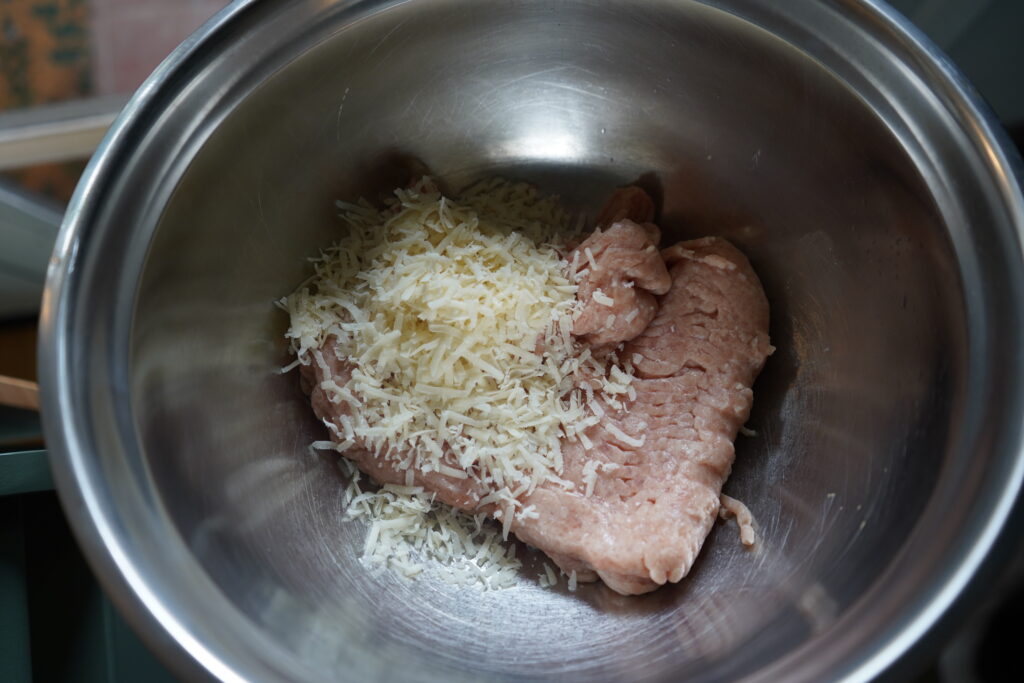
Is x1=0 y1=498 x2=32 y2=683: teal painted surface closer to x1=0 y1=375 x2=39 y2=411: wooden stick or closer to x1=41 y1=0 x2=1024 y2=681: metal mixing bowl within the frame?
x1=0 y1=375 x2=39 y2=411: wooden stick

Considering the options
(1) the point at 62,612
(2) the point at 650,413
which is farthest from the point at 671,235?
(1) the point at 62,612

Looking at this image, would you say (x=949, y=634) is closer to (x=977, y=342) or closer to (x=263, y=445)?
(x=977, y=342)

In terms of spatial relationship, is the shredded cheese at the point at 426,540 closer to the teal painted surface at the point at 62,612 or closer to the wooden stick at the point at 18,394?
the teal painted surface at the point at 62,612

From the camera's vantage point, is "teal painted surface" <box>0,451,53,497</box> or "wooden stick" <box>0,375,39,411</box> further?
"wooden stick" <box>0,375,39,411</box>

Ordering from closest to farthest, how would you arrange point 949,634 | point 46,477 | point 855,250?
point 949,634, point 855,250, point 46,477

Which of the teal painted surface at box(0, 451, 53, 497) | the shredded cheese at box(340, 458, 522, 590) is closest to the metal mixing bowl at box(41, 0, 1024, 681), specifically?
the shredded cheese at box(340, 458, 522, 590)

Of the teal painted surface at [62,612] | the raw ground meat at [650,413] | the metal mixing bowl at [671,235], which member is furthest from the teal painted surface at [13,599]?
the raw ground meat at [650,413]

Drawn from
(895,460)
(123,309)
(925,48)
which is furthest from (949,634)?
(123,309)
